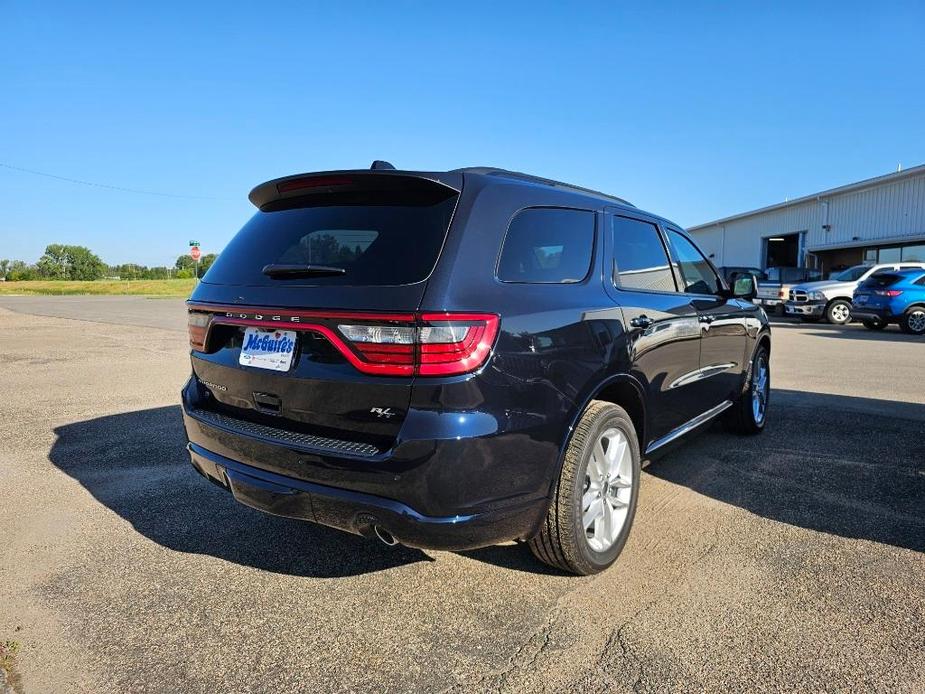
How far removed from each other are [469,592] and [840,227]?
3261cm

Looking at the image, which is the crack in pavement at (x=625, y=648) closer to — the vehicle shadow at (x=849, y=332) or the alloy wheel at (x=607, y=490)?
the alloy wheel at (x=607, y=490)

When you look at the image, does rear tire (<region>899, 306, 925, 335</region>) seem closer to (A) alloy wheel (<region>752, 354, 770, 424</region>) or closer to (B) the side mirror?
(A) alloy wheel (<region>752, 354, 770, 424</region>)

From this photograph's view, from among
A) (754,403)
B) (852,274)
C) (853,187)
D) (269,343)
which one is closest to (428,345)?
(269,343)

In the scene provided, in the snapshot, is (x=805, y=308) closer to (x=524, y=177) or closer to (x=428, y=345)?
(x=524, y=177)

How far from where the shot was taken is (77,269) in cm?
10631

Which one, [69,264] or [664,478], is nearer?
[664,478]

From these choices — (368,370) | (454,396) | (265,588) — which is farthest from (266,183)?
(265,588)

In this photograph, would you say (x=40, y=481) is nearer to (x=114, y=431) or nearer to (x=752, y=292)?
(x=114, y=431)

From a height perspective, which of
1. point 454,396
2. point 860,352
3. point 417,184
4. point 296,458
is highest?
point 417,184

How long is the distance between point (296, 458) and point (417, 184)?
115cm

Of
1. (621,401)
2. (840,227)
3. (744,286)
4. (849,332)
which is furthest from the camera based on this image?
(840,227)

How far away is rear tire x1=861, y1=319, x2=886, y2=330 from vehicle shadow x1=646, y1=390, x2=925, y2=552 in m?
11.0

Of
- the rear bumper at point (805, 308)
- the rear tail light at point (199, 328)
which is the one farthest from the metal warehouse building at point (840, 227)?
the rear tail light at point (199, 328)

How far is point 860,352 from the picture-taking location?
10.7 metres
